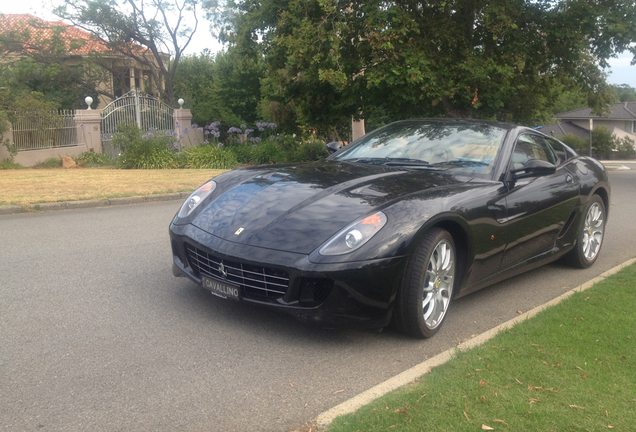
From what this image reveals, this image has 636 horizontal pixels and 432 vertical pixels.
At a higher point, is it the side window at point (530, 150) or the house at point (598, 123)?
the house at point (598, 123)

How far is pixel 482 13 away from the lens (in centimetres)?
1767

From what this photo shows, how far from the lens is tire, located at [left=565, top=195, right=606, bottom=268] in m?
6.09

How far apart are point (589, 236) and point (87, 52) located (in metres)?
39.9

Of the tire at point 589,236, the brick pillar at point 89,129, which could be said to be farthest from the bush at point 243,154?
the tire at point 589,236

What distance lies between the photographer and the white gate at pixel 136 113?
23609 mm

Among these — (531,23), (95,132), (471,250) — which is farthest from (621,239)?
(95,132)

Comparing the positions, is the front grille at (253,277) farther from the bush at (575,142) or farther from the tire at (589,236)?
the bush at (575,142)

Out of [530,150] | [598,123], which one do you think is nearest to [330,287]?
[530,150]

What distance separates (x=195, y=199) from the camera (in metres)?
4.81

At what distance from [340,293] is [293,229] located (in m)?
0.54

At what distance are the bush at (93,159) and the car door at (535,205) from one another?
54.7ft

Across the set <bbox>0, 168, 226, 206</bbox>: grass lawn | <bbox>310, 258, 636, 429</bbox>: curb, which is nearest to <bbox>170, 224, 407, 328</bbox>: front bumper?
<bbox>310, 258, 636, 429</bbox>: curb

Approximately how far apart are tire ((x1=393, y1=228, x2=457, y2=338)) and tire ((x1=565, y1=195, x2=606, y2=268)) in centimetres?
231

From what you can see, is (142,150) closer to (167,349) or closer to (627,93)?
(167,349)
